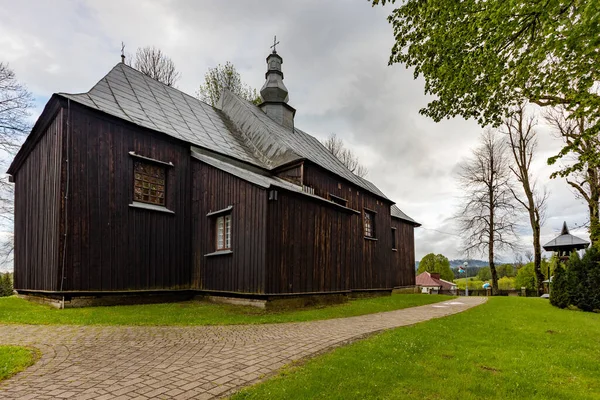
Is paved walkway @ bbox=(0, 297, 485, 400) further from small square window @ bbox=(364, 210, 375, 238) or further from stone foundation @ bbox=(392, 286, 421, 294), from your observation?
stone foundation @ bbox=(392, 286, 421, 294)

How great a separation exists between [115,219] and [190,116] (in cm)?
608

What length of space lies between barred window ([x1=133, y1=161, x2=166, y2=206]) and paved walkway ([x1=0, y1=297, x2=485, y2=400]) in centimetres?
482

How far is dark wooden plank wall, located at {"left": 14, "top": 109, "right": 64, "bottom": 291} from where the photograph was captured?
9.50 metres

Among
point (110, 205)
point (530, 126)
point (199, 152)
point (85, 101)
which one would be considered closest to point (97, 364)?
point (110, 205)

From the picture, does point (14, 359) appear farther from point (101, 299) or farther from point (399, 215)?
point (399, 215)

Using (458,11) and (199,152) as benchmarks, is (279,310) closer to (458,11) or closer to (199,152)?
(199,152)

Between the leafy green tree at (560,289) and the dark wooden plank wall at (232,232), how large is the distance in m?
12.9

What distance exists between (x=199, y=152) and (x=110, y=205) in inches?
144

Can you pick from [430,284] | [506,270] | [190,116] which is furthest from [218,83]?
[506,270]

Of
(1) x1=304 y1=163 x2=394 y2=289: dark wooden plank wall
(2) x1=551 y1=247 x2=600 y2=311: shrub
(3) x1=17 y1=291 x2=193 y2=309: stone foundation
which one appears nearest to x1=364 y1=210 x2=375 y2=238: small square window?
(1) x1=304 y1=163 x2=394 y2=289: dark wooden plank wall

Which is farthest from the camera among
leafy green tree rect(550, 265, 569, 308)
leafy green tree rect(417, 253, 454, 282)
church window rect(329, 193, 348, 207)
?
leafy green tree rect(417, 253, 454, 282)

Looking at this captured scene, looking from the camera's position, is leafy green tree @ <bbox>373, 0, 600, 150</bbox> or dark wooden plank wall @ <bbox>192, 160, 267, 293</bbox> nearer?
leafy green tree @ <bbox>373, 0, 600, 150</bbox>

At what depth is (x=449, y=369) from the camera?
4.56m

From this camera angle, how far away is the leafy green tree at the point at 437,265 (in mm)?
53312
